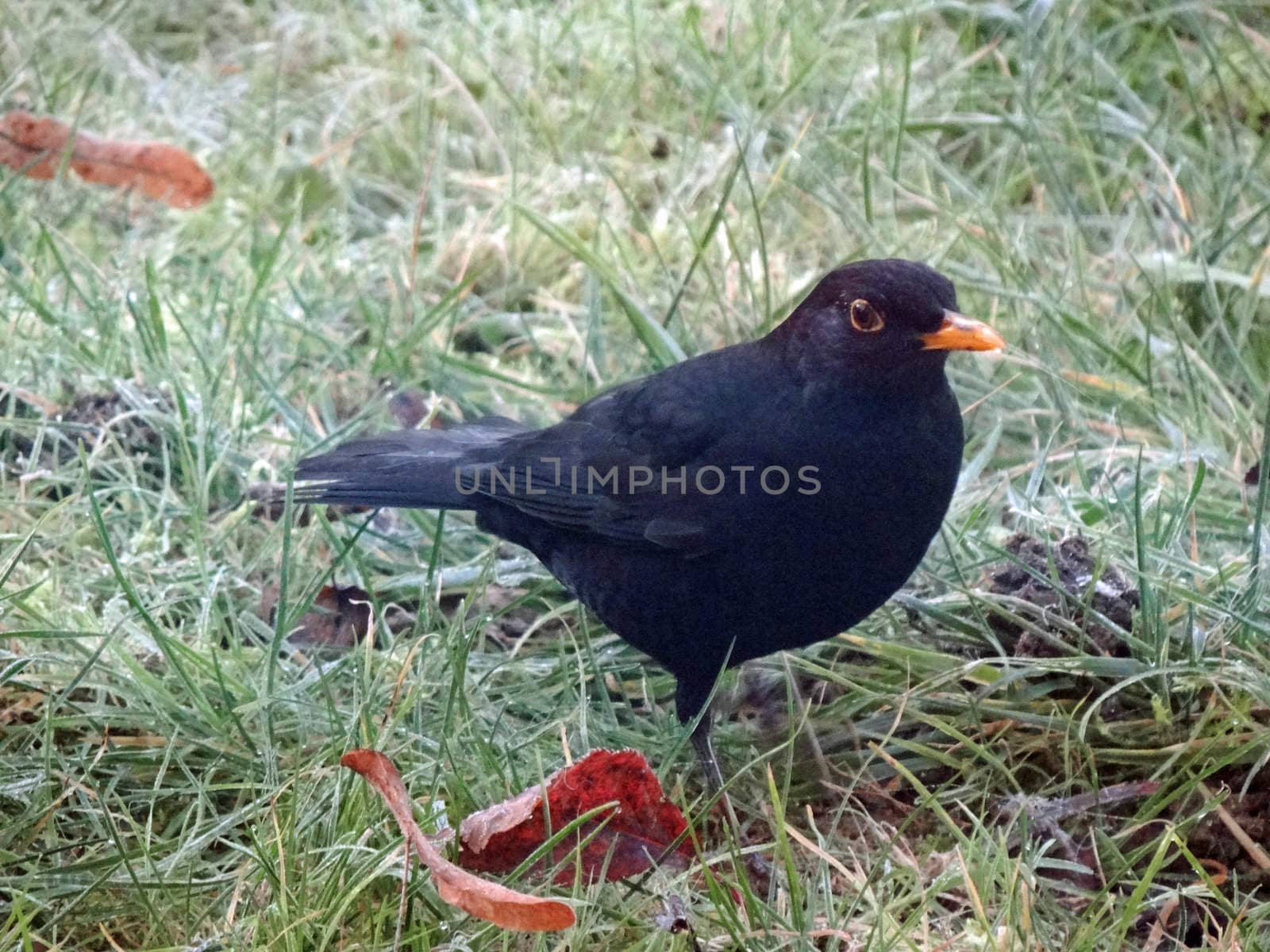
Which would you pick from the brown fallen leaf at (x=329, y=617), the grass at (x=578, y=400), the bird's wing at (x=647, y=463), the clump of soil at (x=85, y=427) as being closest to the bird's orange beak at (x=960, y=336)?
the bird's wing at (x=647, y=463)

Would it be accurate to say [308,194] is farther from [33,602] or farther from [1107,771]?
[1107,771]

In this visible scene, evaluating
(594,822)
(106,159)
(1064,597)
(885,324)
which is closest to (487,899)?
(594,822)

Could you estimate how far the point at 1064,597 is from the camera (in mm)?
2885

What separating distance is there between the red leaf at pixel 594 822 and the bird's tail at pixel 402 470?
97 cm

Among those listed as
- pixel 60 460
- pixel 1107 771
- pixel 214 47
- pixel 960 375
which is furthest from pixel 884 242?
pixel 214 47

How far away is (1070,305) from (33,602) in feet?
9.44

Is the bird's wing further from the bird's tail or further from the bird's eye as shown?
the bird's eye

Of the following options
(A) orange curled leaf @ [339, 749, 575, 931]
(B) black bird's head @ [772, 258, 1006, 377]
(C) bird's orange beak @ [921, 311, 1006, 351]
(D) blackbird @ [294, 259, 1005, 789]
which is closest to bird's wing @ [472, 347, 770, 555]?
(D) blackbird @ [294, 259, 1005, 789]

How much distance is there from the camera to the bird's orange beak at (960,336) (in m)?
2.60

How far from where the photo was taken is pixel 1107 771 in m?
2.75

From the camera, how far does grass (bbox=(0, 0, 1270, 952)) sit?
2.40 m

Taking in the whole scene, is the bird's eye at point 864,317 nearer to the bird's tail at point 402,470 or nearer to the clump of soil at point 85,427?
the bird's tail at point 402,470

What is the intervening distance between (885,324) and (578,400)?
1503 millimetres

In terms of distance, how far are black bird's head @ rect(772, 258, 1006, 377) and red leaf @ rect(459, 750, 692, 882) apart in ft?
2.93
